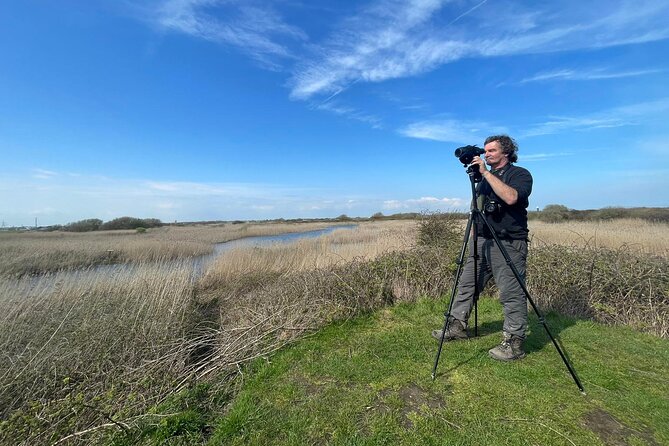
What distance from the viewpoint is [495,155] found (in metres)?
2.99

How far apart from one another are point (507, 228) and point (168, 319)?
18.1ft

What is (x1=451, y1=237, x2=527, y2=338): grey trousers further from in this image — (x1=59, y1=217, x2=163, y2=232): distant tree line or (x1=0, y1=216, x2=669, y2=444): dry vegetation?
(x1=59, y1=217, x2=163, y2=232): distant tree line

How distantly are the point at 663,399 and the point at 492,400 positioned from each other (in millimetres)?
1365

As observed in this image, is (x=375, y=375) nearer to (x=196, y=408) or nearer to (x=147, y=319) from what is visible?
(x=196, y=408)

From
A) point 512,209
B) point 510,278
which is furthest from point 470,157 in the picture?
point 510,278

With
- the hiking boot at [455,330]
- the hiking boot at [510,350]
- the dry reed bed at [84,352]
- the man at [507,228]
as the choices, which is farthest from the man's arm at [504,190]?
the dry reed bed at [84,352]

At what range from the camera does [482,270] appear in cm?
317

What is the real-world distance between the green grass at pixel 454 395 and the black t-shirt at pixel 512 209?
1.32 meters

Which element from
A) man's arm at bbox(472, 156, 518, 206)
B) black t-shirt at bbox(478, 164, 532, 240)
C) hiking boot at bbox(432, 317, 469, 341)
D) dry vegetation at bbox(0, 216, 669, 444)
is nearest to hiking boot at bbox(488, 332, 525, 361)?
hiking boot at bbox(432, 317, 469, 341)

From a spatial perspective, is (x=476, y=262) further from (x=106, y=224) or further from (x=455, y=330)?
(x=106, y=224)

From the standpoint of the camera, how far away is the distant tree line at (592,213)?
21.5 meters

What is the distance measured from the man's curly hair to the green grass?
2.11 meters

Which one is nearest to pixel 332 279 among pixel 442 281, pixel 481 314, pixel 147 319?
pixel 442 281

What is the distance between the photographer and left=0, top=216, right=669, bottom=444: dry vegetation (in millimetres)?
2961
